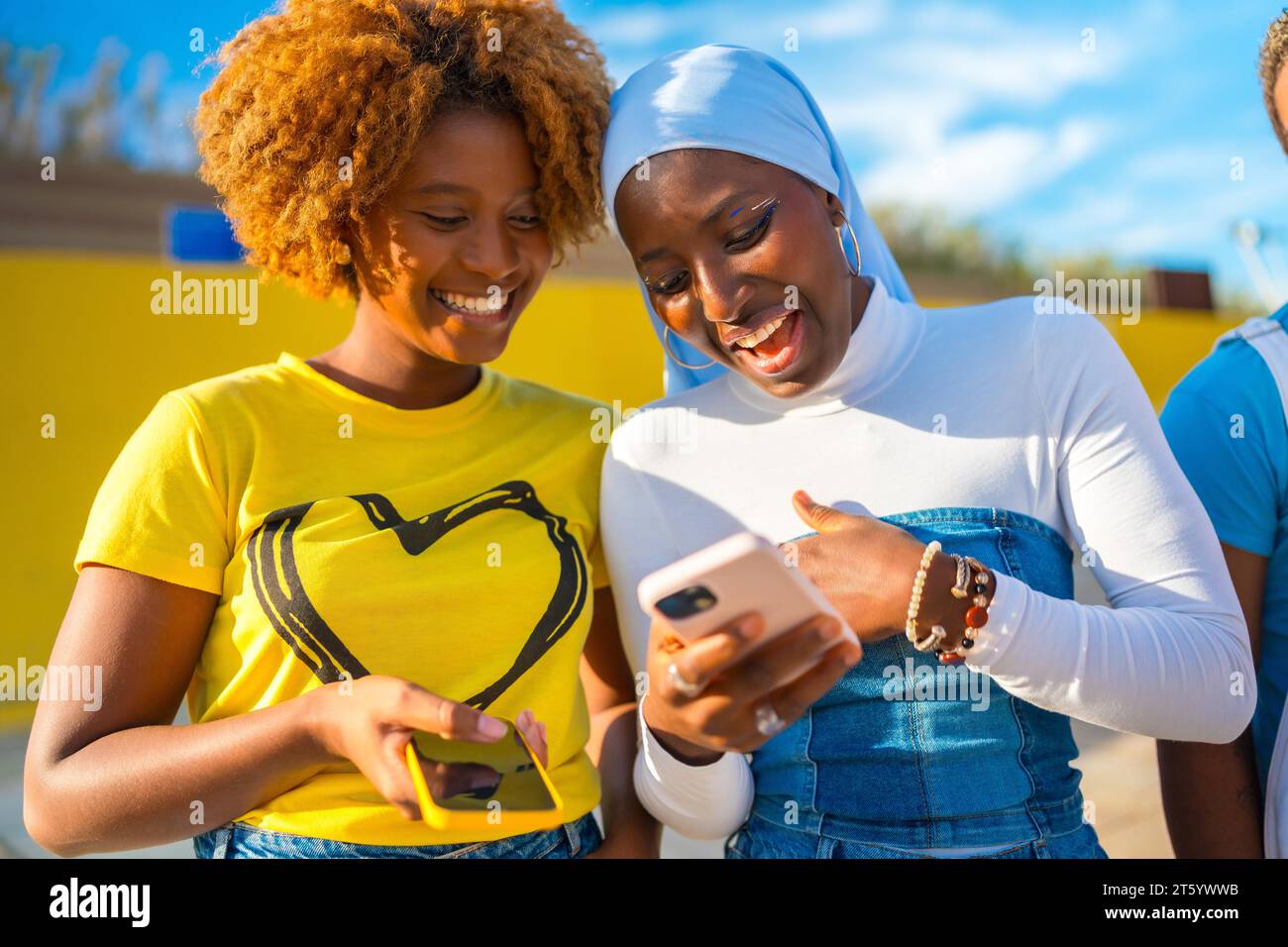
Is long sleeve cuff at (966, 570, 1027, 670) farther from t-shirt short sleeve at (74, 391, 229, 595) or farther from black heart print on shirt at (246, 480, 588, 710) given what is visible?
t-shirt short sleeve at (74, 391, 229, 595)

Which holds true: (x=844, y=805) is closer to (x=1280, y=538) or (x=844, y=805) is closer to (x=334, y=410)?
(x=1280, y=538)

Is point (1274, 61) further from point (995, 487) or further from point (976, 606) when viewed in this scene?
point (976, 606)

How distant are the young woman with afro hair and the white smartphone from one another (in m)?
0.39

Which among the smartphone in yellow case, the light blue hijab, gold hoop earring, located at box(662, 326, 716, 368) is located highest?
the light blue hijab

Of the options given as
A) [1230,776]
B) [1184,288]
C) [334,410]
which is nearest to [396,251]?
[334,410]

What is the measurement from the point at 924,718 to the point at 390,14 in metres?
1.65

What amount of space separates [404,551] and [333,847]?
508 millimetres

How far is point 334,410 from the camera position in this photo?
227 centimetres

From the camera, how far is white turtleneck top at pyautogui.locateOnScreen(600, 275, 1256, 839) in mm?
1884

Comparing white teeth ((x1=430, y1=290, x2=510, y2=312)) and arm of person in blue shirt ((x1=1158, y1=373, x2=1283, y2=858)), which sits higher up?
white teeth ((x1=430, y1=290, x2=510, y2=312))

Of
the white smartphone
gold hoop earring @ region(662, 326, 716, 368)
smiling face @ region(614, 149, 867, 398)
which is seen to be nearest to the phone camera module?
the white smartphone

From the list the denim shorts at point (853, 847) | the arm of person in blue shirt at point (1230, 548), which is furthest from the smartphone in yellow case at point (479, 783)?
the arm of person in blue shirt at point (1230, 548)

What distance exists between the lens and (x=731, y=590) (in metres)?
1.52

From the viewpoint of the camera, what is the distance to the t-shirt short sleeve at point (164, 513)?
1972 millimetres
